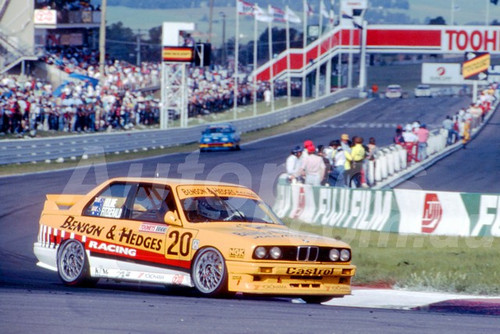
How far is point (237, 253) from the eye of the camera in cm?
947

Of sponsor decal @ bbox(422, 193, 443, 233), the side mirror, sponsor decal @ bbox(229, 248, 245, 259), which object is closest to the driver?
the side mirror

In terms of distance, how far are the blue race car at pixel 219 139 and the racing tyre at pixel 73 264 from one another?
31.0 meters

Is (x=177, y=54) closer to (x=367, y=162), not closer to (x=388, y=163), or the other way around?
(x=388, y=163)

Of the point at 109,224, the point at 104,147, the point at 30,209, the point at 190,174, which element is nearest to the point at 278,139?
the point at 104,147

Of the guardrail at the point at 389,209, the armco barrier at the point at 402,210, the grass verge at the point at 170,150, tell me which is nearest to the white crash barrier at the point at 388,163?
the guardrail at the point at 389,209

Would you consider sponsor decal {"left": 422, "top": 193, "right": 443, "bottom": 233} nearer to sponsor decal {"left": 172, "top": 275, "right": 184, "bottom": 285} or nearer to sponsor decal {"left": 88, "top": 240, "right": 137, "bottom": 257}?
sponsor decal {"left": 88, "top": 240, "right": 137, "bottom": 257}

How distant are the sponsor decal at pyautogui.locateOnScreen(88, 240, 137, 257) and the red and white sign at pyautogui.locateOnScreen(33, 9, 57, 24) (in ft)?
167

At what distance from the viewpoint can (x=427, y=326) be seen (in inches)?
312

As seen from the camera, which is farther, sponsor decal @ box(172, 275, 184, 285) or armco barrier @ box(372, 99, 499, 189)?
armco barrier @ box(372, 99, 499, 189)

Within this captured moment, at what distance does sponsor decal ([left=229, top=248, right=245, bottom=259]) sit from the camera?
372 inches

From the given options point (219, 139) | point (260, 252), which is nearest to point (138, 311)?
point (260, 252)

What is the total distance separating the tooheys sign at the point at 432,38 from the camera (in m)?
95.1

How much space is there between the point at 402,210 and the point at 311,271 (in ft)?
26.2

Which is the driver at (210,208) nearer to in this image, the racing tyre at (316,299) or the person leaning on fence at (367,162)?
the racing tyre at (316,299)
